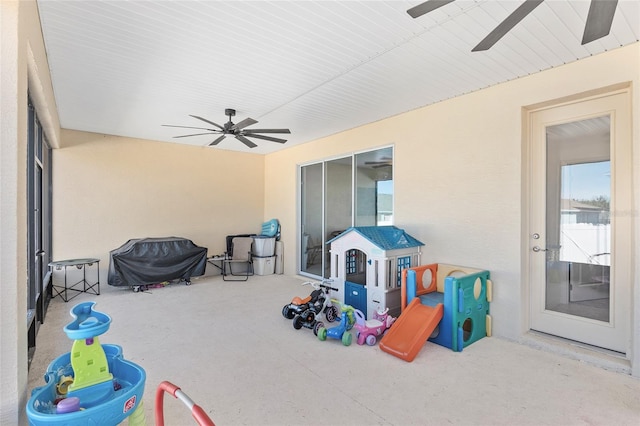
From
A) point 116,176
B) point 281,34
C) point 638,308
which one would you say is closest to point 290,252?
point 116,176

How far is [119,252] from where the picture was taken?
17.1ft

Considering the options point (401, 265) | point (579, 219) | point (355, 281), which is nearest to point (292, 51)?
point (401, 265)

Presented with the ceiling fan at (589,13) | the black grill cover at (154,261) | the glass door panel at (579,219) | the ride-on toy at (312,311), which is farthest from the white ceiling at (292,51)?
the ride-on toy at (312,311)

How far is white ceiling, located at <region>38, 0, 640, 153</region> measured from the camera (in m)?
2.20

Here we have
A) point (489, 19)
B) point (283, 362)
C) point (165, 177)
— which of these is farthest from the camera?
point (165, 177)

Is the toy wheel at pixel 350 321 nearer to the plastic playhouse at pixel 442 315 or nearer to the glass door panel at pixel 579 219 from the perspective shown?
the plastic playhouse at pixel 442 315

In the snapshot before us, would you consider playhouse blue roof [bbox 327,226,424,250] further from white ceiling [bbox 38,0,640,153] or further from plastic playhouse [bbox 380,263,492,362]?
white ceiling [bbox 38,0,640,153]

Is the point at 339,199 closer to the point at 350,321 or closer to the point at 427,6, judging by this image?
the point at 350,321

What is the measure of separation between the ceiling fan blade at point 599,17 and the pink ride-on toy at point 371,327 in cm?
278

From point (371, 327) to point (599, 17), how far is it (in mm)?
2839

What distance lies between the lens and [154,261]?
5391 millimetres

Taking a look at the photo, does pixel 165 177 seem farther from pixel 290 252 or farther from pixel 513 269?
pixel 513 269

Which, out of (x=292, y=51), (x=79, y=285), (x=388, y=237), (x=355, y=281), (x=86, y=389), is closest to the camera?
(x=86, y=389)

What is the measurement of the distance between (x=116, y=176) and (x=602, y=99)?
271 inches
